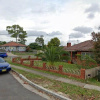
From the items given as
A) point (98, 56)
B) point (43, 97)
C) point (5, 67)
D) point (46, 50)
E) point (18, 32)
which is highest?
point (18, 32)

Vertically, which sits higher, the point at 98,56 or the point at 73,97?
the point at 98,56

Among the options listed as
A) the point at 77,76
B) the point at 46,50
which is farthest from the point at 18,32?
the point at 77,76

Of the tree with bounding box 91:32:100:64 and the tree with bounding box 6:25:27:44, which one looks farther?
the tree with bounding box 6:25:27:44

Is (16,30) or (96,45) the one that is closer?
(96,45)

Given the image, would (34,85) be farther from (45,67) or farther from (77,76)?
(45,67)

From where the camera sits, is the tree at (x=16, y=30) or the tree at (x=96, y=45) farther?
the tree at (x=16, y=30)

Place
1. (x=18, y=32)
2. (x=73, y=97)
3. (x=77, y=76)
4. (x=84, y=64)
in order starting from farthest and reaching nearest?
(x=18, y=32) < (x=84, y=64) < (x=77, y=76) < (x=73, y=97)

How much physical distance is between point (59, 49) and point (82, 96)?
5.95m

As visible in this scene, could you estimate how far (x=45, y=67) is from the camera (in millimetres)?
9766

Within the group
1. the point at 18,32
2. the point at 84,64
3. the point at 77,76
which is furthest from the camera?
the point at 18,32

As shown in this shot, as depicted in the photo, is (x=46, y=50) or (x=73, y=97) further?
(x=46, y=50)

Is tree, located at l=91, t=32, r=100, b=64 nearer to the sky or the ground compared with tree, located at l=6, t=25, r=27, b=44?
nearer to the ground

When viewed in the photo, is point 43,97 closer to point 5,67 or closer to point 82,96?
point 82,96

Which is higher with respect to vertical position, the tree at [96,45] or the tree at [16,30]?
the tree at [16,30]
